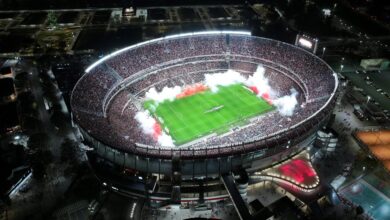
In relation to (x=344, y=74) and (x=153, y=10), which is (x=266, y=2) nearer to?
(x=153, y=10)

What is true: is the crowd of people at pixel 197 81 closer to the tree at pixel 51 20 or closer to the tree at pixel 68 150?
the tree at pixel 68 150

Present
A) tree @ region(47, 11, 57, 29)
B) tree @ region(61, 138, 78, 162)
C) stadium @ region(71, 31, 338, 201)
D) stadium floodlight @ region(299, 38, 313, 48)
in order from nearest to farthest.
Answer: stadium @ region(71, 31, 338, 201) → tree @ region(61, 138, 78, 162) → stadium floodlight @ region(299, 38, 313, 48) → tree @ region(47, 11, 57, 29)

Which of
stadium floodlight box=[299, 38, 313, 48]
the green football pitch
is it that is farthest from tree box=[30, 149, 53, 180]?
stadium floodlight box=[299, 38, 313, 48]

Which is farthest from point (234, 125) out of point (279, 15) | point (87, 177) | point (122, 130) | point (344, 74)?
point (279, 15)

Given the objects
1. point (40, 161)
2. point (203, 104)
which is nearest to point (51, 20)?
point (203, 104)

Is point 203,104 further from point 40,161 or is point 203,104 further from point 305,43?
point 40,161

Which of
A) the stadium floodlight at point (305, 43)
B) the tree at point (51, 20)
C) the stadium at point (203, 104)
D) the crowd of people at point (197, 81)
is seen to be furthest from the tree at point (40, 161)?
the tree at point (51, 20)

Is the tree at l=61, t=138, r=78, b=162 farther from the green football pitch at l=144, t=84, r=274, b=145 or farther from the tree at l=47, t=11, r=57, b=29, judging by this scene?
the tree at l=47, t=11, r=57, b=29
